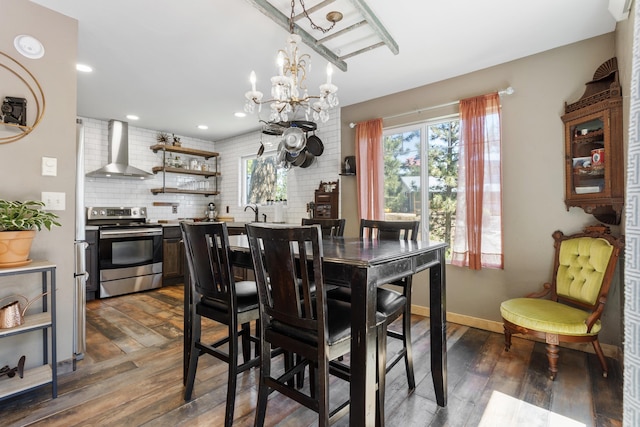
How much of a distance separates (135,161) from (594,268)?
5976mm

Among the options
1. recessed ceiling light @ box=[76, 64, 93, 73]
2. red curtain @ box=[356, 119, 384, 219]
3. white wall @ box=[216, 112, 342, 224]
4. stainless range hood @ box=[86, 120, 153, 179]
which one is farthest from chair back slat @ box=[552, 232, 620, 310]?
stainless range hood @ box=[86, 120, 153, 179]

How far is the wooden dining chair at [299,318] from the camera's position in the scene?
4.09 feet

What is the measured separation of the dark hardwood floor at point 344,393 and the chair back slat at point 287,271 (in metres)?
0.75

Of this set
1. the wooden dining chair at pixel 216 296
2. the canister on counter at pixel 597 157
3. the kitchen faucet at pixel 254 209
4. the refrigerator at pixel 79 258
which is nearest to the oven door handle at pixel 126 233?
the kitchen faucet at pixel 254 209

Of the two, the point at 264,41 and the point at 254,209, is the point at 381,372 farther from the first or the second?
the point at 254,209

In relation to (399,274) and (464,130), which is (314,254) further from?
(464,130)

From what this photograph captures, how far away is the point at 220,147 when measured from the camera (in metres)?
6.07

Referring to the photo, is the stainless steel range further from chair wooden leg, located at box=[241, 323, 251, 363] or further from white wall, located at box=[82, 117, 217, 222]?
chair wooden leg, located at box=[241, 323, 251, 363]

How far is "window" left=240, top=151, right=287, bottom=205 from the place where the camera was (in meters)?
5.14

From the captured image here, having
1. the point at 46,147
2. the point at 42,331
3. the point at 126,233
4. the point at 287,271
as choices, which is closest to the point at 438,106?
the point at 287,271

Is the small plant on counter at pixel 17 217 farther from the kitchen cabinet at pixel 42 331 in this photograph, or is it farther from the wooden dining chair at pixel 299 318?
the wooden dining chair at pixel 299 318

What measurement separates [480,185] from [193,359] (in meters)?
2.80

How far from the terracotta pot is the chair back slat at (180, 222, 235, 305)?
93 cm

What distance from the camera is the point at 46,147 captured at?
6.93 ft
